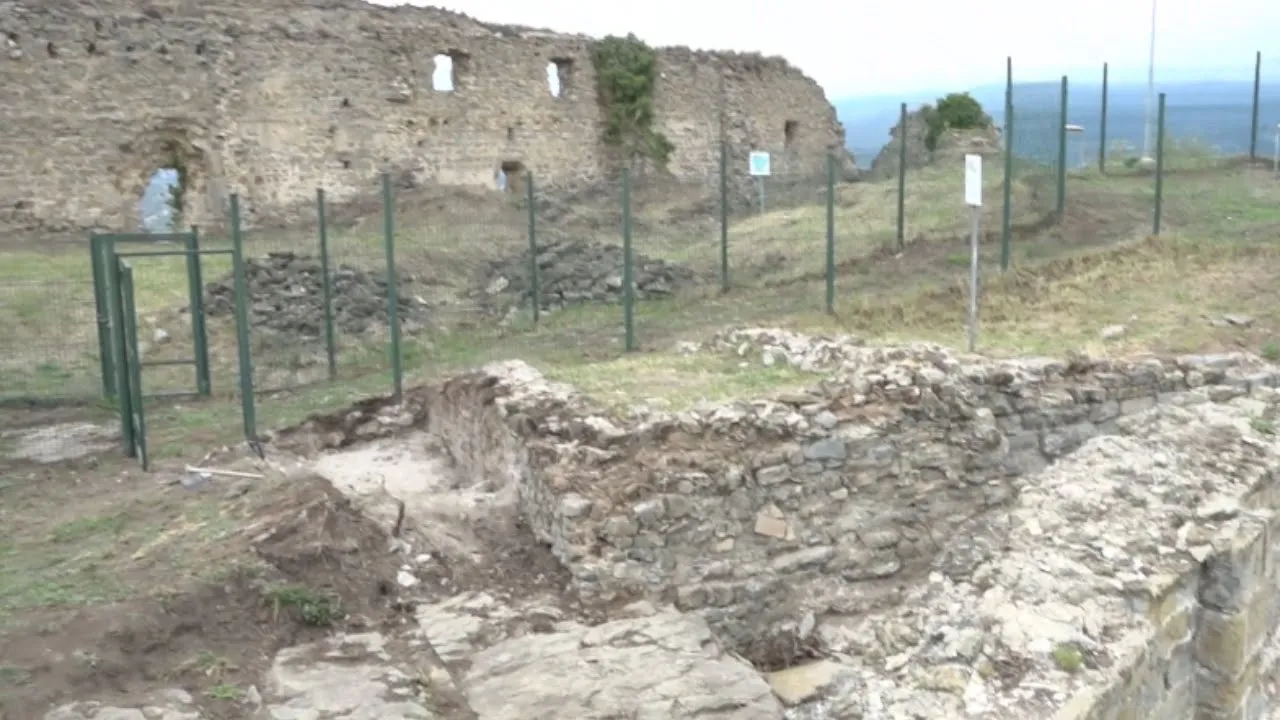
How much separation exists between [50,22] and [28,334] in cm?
853

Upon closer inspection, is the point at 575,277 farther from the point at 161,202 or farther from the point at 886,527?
the point at 161,202

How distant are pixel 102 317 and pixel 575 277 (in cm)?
582

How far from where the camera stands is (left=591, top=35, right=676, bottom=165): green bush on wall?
960 inches

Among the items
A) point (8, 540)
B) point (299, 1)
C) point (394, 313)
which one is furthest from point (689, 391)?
point (299, 1)

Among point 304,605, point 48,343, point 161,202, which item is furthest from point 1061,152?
point 161,202

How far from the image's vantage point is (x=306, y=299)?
523 inches

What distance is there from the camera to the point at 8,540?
25.5ft

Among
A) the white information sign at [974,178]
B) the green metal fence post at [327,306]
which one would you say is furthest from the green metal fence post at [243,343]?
the white information sign at [974,178]

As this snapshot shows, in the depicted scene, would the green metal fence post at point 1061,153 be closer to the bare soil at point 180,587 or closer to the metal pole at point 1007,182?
the metal pole at point 1007,182

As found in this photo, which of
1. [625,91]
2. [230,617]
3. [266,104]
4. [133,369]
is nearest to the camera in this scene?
[230,617]

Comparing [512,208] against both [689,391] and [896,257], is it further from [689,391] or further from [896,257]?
[689,391]

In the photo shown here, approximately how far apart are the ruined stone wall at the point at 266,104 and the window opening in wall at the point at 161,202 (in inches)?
13.0

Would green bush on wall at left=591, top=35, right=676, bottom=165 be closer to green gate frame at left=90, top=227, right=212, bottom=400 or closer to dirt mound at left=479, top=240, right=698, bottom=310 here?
dirt mound at left=479, top=240, right=698, bottom=310

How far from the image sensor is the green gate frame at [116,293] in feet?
31.9
